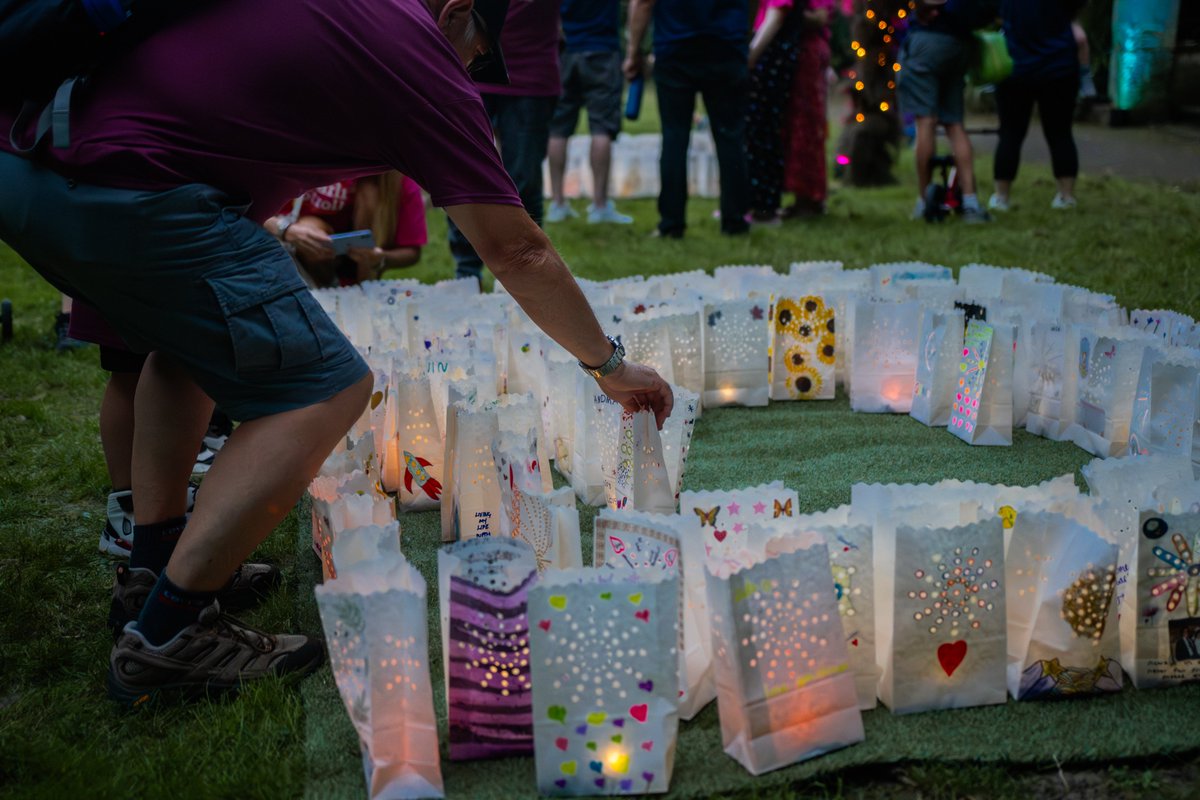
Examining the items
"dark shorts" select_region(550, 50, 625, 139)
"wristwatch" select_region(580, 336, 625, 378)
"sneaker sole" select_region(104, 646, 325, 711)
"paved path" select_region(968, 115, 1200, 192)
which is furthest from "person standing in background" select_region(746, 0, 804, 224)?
"sneaker sole" select_region(104, 646, 325, 711)

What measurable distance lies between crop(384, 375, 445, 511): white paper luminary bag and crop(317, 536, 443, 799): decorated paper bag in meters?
1.10

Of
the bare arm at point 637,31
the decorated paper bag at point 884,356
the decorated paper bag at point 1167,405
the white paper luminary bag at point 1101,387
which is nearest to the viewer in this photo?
the decorated paper bag at point 1167,405

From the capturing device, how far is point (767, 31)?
660 centimetres

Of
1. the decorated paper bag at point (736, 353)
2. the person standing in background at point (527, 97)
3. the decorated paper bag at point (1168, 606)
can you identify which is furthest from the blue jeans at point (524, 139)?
the decorated paper bag at point (1168, 606)

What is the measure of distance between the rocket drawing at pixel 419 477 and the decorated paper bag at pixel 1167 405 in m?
1.59

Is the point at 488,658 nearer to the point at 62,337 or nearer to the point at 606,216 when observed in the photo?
the point at 62,337

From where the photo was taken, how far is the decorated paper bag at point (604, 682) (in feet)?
5.27

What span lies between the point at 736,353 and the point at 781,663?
73.9 inches

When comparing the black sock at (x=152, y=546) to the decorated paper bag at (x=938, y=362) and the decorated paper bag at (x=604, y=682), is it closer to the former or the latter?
the decorated paper bag at (x=604, y=682)

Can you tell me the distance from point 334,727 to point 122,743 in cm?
33

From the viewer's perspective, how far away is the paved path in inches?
329

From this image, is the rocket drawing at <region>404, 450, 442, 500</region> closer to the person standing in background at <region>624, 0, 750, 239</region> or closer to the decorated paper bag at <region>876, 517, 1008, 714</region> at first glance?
the decorated paper bag at <region>876, 517, 1008, 714</region>

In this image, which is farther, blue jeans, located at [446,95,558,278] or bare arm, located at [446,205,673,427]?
blue jeans, located at [446,95,558,278]

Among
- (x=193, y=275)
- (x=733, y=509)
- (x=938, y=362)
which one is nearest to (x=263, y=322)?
(x=193, y=275)
